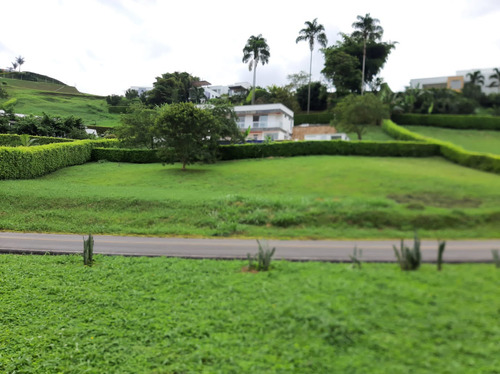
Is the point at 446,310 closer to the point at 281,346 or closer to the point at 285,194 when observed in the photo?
the point at 285,194

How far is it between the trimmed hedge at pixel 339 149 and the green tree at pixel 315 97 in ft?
144

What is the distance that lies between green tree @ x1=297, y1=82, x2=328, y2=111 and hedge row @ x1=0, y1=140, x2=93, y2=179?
132ft

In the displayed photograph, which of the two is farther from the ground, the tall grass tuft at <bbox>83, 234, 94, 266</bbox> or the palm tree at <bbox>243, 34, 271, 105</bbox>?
the palm tree at <bbox>243, 34, 271, 105</bbox>

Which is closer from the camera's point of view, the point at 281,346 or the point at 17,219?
the point at 281,346

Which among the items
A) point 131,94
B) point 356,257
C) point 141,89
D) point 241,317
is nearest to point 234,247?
point 241,317

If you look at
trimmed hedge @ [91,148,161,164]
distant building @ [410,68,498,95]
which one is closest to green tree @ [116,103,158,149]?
trimmed hedge @ [91,148,161,164]

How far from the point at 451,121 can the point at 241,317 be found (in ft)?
9.21

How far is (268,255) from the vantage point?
11.4 feet

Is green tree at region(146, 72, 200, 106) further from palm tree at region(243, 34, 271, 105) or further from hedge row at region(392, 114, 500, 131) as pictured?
hedge row at region(392, 114, 500, 131)

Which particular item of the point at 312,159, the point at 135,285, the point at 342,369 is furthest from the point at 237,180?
the point at 135,285

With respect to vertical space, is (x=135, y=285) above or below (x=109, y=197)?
below

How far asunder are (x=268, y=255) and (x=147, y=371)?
1842mm

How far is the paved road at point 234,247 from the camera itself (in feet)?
5.55

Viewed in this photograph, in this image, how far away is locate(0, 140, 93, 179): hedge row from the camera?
290 inches
